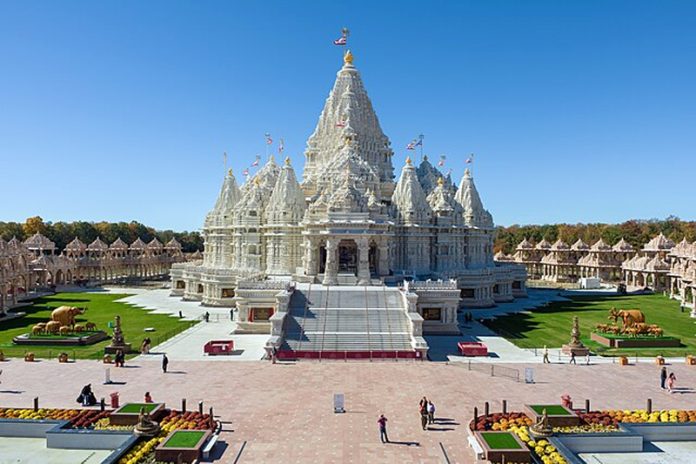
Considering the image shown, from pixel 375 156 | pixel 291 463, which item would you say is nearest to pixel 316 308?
pixel 291 463

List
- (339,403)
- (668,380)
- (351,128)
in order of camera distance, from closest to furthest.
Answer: (339,403) → (668,380) → (351,128)

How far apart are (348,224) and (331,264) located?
395 centimetres

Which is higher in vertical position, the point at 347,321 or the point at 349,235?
the point at 349,235

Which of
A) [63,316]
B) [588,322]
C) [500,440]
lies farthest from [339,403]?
[588,322]

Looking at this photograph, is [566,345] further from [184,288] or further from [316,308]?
[184,288]

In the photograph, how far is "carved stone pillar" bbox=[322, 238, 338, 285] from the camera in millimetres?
47906

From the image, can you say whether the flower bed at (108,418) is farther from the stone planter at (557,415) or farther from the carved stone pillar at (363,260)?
the carved stone pillar at (363,260)

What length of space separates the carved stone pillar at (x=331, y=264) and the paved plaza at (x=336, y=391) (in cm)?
1443

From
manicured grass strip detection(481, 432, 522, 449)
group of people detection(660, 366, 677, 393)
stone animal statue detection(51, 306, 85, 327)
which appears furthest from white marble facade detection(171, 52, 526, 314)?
manicured grass strip detection(481, 432, 522, 449)

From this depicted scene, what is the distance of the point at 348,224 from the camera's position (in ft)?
157

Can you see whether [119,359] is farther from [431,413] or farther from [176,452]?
[431,413]

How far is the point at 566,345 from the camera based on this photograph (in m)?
37.7

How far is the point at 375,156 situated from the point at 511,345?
3159 cm

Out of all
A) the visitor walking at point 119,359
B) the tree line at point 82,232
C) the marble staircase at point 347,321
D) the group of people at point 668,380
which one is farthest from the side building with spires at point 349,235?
the tree line at point 82,232
